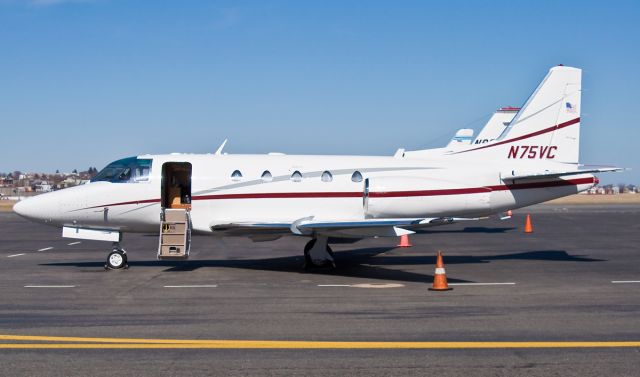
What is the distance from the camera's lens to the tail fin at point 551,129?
21.9 metres

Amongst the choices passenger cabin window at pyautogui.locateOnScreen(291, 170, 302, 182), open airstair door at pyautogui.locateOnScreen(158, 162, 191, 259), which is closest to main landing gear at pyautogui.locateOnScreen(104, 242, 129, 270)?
open airstair door at pyautogui.locateOnScreen(158, 162, 191, 259)

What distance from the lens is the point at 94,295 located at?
1547 centimetres

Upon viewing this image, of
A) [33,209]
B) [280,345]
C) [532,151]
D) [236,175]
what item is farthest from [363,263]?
[280,345]

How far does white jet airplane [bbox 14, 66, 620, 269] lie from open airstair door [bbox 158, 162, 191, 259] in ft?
0.09

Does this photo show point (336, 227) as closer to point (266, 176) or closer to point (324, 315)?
point (266, 176)

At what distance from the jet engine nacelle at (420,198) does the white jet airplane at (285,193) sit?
26mm

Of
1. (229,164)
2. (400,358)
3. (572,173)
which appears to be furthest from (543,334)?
(229,164)

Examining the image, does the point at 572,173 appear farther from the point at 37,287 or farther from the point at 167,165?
the point at 37,287

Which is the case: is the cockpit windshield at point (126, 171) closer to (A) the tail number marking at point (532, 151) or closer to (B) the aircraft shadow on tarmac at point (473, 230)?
(A) the tail number marking at point (532, 151)

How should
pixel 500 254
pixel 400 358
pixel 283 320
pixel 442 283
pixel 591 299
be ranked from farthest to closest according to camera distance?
pixel 500 254
pixel 442 283
pixel 591 299
pixel 283 320
pixel 400 358

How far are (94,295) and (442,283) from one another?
22.6 feet

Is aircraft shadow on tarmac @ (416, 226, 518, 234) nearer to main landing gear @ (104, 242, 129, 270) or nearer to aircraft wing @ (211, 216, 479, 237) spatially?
aircraft wing @ (211, 216, 479, 237)

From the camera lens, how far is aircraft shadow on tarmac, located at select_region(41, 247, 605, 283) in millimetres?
19375

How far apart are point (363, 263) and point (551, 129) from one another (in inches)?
253
